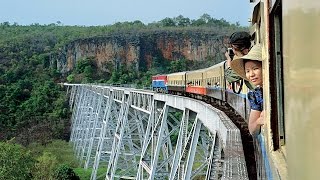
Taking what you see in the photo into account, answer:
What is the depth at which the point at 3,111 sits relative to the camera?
45.4 meters

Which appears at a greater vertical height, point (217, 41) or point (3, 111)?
point (217, 41)

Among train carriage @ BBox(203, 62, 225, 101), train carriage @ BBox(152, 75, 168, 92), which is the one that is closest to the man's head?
train carriage @ BBox(203, 62, 225, 101)

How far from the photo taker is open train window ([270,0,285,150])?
138 centimetres

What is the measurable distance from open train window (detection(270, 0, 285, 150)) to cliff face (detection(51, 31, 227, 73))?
59.3 m

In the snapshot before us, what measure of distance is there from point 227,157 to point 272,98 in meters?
1.90

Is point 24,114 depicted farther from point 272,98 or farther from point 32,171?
point 272,98

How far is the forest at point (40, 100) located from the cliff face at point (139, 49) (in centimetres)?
125

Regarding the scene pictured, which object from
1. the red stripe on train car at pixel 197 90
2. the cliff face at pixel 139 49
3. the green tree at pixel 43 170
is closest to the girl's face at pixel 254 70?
the red stripe on train car at pixel 197 90

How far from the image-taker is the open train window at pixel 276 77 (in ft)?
4.54

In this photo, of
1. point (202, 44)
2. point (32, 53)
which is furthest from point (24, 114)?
point (202, 44)

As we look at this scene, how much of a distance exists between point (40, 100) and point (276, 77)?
1861 inches

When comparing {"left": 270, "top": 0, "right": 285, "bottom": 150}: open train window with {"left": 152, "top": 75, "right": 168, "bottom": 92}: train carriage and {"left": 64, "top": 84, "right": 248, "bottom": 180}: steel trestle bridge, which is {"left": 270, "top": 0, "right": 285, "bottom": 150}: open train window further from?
{"left": 152, "top": 75, "right": 168, "bottom": 92}: train carriage

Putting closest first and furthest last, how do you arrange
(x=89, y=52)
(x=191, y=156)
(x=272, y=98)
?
1. (x=272, y=98)
2. (x=191, y=156)
3. (x=89, y=52)

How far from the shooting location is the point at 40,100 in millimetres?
47406
